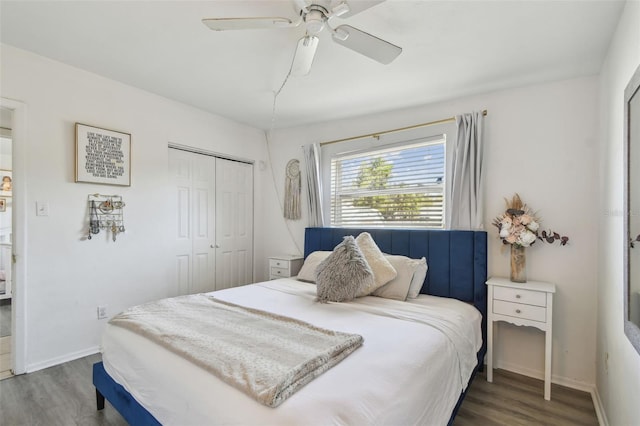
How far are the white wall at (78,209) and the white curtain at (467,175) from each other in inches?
117

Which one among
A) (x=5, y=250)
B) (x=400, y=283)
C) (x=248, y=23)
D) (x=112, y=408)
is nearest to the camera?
(x=248, y=23)

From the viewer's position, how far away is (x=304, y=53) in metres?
1.98

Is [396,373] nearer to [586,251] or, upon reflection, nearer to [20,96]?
[586,251]

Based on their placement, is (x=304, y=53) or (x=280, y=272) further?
(x=280, y=272)

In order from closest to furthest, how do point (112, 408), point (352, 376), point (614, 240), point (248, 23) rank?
point (352, 376) < point (248, 23) < point (614, 240) < point (112, 408)

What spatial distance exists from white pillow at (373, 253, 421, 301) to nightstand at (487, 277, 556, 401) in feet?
2.07

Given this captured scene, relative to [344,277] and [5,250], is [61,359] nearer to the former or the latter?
[344,277]

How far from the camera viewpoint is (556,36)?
2.04 m

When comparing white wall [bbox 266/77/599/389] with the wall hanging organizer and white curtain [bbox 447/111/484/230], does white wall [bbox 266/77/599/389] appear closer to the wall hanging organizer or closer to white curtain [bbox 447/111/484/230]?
white curtain [bbox 447/111/484/230]

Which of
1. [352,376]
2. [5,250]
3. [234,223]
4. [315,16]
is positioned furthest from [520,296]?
[5,250]

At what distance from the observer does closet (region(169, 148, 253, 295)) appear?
3568 mm

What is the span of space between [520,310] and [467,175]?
48.6 inches

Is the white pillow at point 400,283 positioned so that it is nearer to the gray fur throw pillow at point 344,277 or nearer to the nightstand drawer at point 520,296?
the gray fur throw pillow at point 344,277

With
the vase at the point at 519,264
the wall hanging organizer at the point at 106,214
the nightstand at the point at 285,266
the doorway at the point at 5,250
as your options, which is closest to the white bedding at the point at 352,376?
the vase at the point at 519,264
